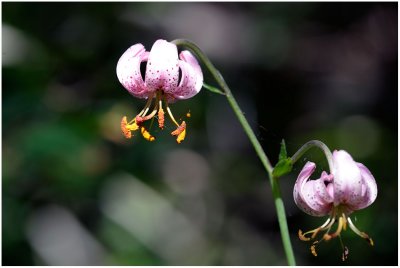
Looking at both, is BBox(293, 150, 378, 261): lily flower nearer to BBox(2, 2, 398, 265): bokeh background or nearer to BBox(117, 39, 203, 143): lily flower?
BBox(117, 39, 203, 143): lily flower

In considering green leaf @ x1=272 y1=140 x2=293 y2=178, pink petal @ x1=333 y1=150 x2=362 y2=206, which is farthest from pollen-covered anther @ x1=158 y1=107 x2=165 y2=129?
pink petal @ x1=333 y1=150 x2=362 y2=206

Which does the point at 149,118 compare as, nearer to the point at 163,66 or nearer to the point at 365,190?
the point at 163,66

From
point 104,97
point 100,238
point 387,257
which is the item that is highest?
point 104,97

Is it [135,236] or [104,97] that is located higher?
[104,97]

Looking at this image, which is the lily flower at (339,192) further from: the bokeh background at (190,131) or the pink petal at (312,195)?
the bokeh background at (190,131)

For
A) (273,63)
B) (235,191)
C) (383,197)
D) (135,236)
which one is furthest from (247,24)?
(135,236)

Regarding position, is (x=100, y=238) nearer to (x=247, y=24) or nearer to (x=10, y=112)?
(x=10, y=112)

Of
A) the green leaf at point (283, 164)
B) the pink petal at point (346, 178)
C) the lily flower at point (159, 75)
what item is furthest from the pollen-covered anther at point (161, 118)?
the pink petal at point (346, 178)
